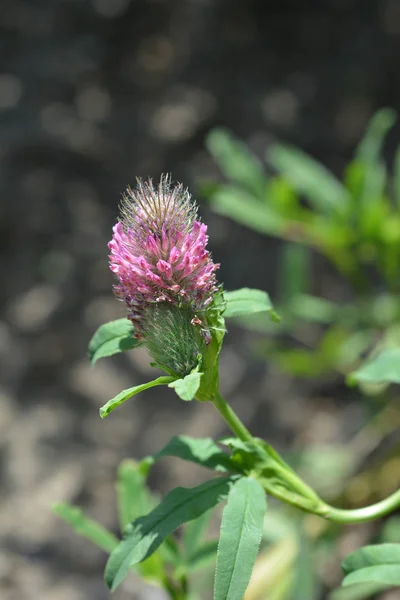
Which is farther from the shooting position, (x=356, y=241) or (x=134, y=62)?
(x=134, y=62)

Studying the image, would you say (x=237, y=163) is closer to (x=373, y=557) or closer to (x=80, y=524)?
(x=80, y=524)

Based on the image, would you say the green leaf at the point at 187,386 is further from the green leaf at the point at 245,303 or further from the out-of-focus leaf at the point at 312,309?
the out-of-focus leaf at the point at 312,309

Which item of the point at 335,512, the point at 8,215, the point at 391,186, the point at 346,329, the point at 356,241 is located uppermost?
the point at 8,215

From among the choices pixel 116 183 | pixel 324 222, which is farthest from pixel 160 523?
pixel 116 183

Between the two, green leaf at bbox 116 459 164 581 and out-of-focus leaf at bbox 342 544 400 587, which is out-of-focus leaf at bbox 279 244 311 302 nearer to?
green leaf at bbox 116 459 164 581

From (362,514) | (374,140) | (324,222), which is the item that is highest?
(374,140)

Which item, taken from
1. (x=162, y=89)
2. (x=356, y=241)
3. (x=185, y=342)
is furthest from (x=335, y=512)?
(x=162, y=89)

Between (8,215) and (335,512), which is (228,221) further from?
(335,512)
